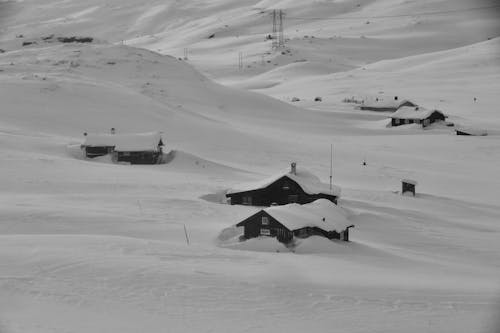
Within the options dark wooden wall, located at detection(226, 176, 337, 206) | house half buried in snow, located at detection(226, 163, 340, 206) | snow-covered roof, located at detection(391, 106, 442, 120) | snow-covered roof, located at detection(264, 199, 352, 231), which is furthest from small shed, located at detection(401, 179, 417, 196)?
snow-covered roof, located at detection(391, 106, 442, 120)

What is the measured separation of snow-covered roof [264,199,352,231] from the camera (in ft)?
104

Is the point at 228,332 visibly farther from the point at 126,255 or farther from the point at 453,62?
the point at 453,62

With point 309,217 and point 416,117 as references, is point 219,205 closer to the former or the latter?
point 309,217

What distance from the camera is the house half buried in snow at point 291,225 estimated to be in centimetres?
3158

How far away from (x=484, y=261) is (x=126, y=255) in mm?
13817

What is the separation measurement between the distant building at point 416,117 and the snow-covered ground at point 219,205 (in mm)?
1355

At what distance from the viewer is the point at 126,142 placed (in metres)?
50.7

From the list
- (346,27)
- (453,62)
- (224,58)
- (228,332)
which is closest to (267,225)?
(228,332)

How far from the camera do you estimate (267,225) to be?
105 feet

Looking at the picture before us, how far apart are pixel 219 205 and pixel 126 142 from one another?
14.8 meters

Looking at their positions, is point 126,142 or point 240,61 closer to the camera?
point 126,142

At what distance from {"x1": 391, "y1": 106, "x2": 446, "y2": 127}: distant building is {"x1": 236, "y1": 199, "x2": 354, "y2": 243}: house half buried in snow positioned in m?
40.3

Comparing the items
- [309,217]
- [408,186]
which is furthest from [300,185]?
[309,217]

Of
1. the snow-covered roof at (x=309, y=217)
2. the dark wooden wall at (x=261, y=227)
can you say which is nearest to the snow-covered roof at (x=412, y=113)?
the snow-covered roof at (x=309, y=217)
